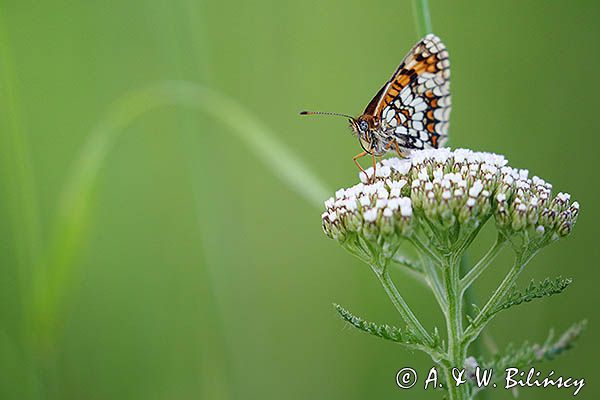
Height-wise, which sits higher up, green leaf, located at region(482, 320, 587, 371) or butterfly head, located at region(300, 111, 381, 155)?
butterfly head, located at region(300, 111, 381, 155)

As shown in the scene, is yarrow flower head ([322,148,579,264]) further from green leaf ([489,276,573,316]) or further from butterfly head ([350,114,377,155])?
butterfly head ([350,114,377,155])

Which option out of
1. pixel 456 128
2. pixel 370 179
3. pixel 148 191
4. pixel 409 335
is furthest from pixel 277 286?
pixel 409 335

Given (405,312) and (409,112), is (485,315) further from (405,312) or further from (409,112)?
(409,112)

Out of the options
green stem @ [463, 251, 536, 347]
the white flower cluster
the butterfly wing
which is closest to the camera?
green stem @ [463, 251, 536, 347]

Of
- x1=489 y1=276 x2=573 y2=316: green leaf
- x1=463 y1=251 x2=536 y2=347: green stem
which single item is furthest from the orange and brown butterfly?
x1=489 y1=276 x2=573 y2=316: green leaf

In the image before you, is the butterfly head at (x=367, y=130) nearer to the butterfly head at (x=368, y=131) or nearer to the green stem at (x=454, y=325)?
the butterfly head at (x=368, y=131)

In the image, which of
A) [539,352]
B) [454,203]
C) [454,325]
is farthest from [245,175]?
[539,352]
